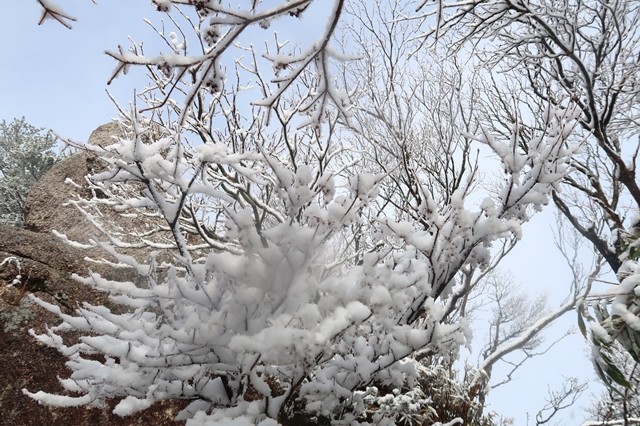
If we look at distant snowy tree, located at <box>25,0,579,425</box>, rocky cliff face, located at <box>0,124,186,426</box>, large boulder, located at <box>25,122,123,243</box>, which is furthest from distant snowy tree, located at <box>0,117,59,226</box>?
distant snowy tree, located at <box>25,0,579,425</box>

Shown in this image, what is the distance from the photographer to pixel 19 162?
1448 cm

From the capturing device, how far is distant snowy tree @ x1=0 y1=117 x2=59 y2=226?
13.8 meters

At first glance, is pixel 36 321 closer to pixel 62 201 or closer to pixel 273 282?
pixel 273 282

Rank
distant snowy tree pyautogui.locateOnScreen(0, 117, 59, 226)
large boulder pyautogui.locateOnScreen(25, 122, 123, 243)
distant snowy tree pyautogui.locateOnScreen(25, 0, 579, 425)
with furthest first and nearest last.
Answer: distant snowy tree pyautogui.locateOnScreen(0, 117, 59, 226)
large boulder pyautogui.locateOnScreen(25, 122, 123, 243)
distant snowy tree pyautogui.locateOnScreen(25, 0, 579, 425)

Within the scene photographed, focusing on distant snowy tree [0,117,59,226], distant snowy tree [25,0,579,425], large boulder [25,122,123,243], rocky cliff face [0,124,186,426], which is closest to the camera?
distant snowy tree [25,0,579,425]

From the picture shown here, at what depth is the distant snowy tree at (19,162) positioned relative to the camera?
1379cm

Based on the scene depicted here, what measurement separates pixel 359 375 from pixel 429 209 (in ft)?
3.63

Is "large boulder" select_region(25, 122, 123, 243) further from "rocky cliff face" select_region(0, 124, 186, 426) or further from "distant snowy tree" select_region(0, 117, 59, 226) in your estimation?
"distant snowy tree" select_region(0, 117, 59, 226)

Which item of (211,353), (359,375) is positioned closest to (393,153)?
(359,375)

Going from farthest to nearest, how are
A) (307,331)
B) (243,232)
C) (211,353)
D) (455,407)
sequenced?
(455,407) < (211,353) < (243,232) < (307,331)

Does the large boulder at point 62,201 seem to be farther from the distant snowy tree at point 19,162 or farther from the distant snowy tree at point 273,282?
the distant snowy tree at point 273,282

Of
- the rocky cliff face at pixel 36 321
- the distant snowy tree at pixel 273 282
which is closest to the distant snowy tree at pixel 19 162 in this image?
the rocky cliff face at pixel 36 321

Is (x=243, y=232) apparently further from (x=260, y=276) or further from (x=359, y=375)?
(x=359, y=375)

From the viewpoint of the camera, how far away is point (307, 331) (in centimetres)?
191
